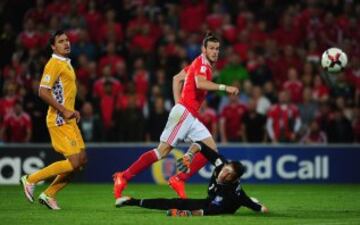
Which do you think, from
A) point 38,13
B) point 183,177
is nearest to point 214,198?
point 183,177

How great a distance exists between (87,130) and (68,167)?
800cm

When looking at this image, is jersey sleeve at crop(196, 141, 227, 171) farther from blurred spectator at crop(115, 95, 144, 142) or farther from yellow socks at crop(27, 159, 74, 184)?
blurred spectator at crop(115, 95, 144, 142)

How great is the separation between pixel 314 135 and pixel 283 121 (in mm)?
795

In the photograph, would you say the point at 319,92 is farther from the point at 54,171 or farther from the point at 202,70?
the point at 54,171

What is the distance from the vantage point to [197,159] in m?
13.0

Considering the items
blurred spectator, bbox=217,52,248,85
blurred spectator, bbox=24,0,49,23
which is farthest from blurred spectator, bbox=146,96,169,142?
blurred spectator, bbox=24,0,49,23

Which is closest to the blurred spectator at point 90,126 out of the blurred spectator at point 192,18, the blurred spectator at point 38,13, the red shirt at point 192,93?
the blurred spectator at point 38,13

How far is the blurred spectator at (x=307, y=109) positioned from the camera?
20.4 meters

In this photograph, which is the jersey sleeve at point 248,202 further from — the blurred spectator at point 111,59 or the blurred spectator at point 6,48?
the blurred spectator at point 6,48

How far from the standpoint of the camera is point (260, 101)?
807 inches

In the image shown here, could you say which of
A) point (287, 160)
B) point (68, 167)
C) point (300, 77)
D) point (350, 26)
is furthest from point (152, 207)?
point (350, 26)

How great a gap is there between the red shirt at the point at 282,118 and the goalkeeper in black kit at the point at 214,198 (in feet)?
28.9

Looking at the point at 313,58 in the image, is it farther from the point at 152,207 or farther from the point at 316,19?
the point at 152,207

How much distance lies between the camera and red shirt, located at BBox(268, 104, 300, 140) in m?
20.0
